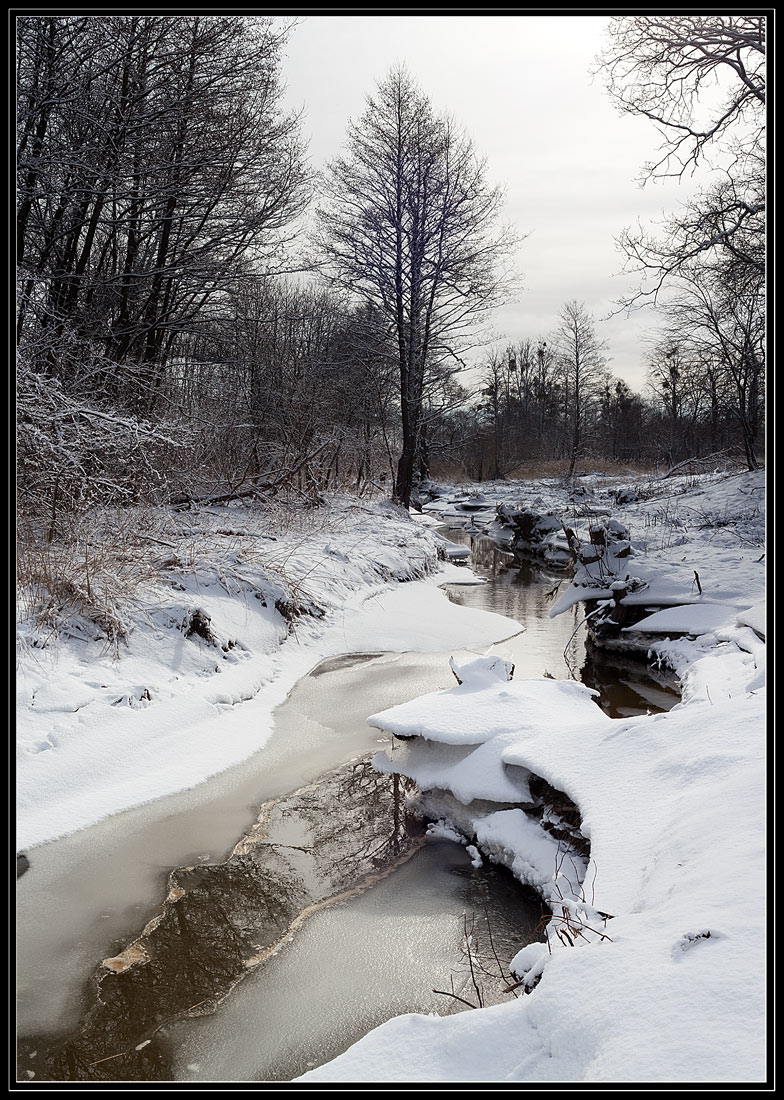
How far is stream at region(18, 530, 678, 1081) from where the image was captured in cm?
273

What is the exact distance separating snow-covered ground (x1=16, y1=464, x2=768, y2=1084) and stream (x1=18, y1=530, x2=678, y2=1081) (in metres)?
0.33

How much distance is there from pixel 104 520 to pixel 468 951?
5340mm

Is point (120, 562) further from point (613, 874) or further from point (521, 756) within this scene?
point (613, 874)

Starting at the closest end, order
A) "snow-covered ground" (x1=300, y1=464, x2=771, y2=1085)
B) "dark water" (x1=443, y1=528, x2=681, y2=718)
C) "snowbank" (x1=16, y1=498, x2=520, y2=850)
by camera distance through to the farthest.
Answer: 1. "snow-covered ground" (x1=300, y1=464, x2=771, y2=1085)
2. "snowbank" (x1=16, y1=498, x2=520, y2=850)
3. "dark water" (x1=443, y1=528, x2=681, y2=718)

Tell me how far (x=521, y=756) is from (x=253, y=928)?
73.3 inches

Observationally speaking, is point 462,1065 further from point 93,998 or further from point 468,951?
point 93,998

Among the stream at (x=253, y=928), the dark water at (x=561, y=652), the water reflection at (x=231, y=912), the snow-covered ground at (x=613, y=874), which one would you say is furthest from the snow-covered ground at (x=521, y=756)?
the water reflection at (x=231, y=912)

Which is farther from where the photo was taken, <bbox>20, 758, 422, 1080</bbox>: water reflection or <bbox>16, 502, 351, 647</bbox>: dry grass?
<bbox>16, 502, 351, 647</bbox>: dry grass

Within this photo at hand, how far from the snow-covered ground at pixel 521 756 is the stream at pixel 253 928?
0.33 metres

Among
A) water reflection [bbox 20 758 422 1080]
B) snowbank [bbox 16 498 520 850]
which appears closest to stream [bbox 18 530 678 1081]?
water reflection [bbox 20 758 422 1080]

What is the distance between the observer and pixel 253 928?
3445 millimetres

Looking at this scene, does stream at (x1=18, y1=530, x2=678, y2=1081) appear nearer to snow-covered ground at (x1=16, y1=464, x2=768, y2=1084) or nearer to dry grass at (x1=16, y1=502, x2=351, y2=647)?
snow-covered ground at (x1=16, y1=464, x2=768, y2=1084)

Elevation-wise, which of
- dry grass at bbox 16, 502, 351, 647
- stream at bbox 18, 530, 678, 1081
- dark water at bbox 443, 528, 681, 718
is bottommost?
stream at bbox 18, 530, 678, 1081

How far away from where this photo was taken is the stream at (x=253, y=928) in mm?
2730
